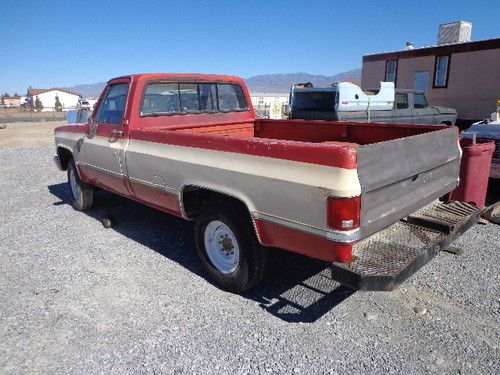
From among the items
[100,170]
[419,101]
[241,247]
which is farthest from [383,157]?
[419,101]

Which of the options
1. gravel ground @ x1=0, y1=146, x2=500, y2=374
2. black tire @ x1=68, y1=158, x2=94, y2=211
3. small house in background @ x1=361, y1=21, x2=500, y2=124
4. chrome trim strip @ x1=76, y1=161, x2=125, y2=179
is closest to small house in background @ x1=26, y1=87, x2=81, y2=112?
small house in background @ x1=361, y1=21, x2=500, y2=124

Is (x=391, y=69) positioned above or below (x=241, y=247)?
above

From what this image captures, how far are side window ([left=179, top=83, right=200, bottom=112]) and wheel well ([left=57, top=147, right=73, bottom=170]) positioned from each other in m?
2.75

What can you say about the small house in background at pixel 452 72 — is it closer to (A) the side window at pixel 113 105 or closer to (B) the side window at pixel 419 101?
(B) the side window at pixel 419 101

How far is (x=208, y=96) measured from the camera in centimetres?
525

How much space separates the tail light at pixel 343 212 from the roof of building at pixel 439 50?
17224 millimetres

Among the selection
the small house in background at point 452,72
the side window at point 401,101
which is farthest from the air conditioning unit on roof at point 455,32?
the side window at point 401,101

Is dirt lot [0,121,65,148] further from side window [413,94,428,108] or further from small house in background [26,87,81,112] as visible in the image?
small house in background [26,87,81,112]

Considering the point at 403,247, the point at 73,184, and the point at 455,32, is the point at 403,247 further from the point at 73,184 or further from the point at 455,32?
the point at 455,32

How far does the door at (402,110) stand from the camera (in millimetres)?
11062

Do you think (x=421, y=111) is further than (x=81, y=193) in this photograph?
Yes

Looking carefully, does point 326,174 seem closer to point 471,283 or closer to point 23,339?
point 471,283

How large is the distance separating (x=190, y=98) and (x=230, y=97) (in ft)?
2.35

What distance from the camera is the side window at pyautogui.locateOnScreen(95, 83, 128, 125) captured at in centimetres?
471
